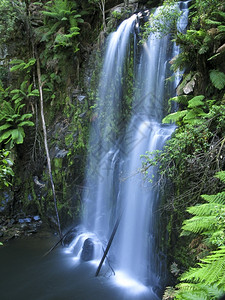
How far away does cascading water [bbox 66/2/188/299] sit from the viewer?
6.16m

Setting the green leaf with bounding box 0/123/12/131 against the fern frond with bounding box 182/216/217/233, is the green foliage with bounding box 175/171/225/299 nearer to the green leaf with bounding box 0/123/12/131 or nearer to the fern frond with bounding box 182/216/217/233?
the fern frond with bounding box 182/216/217/233

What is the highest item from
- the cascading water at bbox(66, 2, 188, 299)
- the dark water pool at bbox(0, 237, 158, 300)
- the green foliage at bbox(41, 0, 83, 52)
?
the green foliage at bbox(41, 0, 83, 52)

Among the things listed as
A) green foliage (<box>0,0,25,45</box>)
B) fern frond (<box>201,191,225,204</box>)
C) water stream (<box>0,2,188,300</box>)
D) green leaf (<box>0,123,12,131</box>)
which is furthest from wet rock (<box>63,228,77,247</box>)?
green foliage (<box>0,0,25,45</box>)

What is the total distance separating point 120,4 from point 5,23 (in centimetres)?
480

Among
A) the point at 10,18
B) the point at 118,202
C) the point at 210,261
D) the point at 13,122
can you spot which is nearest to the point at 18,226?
the point at 13,122

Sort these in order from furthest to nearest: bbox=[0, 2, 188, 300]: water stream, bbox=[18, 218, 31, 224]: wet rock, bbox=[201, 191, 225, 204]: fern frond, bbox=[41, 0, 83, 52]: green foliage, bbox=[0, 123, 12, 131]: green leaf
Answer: bbox=[18, 218, 31, 224]: wet rock
bbox=[0, 123, 12, 131]: green leaf
bbox=[41, 0, 83, 52]: green foliage
bbox=[0, 2, 188, 300]: water stream
bbox=[201, 191, 225, 204]: fern frond

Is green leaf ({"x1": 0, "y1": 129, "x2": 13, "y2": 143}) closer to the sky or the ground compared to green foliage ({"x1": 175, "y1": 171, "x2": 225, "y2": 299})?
closer to the sky

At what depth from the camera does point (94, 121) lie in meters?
9.16

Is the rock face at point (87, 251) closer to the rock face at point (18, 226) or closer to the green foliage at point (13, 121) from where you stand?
the rock face at point (18, 226)

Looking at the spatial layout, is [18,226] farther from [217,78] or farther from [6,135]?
[217,78]

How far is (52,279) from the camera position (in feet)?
20.9

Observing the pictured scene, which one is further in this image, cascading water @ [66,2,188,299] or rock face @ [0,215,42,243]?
rock face @ [0,215,42,243]

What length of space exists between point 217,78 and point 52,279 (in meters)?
6.12

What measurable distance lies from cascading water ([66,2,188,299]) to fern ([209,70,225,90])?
5.68ft
